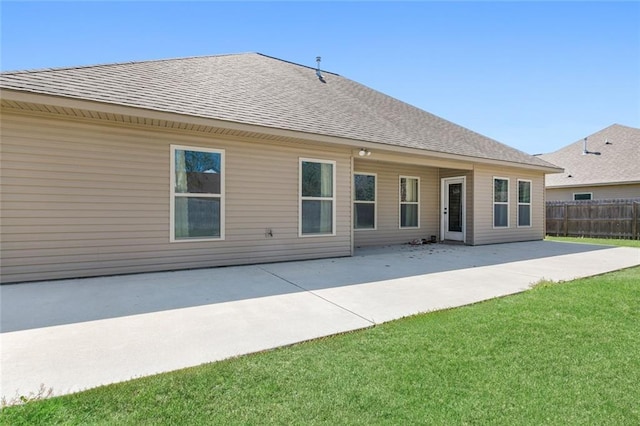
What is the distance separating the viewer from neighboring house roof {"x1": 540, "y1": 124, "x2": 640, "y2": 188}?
1568 centimetres

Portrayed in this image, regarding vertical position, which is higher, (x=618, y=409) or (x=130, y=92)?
(x=130, y=92)

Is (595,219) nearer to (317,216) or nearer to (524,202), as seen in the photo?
(524,202)

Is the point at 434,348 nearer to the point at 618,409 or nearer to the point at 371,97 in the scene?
the point at 618,409

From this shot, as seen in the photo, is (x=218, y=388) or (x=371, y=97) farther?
(x=371, y=97)

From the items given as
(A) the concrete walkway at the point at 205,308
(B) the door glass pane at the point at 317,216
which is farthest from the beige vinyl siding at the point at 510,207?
(B) the door glass pane at the point at 317,216

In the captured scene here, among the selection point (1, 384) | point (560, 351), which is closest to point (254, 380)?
point (1, 384)

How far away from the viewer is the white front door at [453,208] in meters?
10.9

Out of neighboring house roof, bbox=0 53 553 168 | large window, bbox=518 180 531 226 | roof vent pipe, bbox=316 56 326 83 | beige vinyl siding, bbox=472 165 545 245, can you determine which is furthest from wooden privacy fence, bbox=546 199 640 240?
roof vent pipe, bbox=316 56 326 83

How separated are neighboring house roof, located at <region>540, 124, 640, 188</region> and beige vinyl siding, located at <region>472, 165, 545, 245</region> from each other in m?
6.21

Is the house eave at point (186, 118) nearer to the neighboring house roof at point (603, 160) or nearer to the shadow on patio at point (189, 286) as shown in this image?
the shadow on patio at point (189, 286)

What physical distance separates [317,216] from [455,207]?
18.9ft

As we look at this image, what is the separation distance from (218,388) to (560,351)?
280cm

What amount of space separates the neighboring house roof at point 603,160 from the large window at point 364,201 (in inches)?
514

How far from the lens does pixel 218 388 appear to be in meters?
2.25
